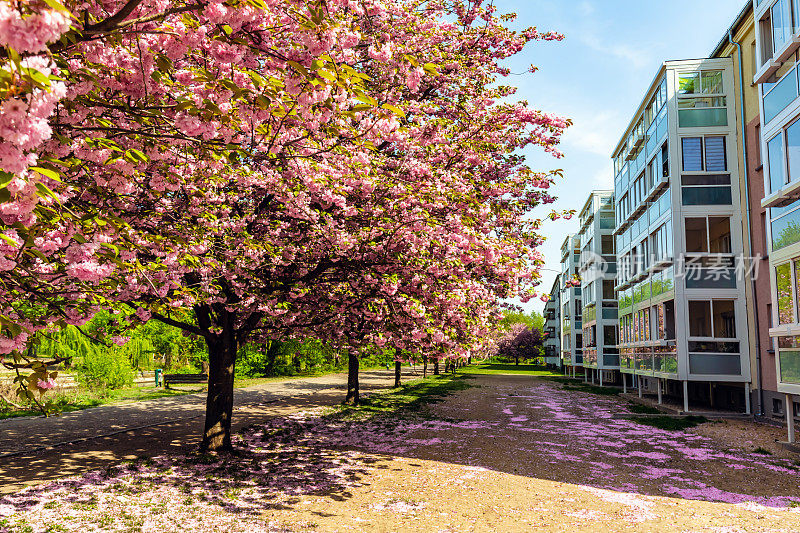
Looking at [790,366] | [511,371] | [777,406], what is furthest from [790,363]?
[511,371]

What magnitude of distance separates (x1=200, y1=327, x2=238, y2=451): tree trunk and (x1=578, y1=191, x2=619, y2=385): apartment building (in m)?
35.5

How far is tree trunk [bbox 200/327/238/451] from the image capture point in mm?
12648

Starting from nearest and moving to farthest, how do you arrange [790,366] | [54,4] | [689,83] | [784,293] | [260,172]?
1. [54,4]
2. [260,172]
3. [790,366]
4. [784,293]
5. [689,83]

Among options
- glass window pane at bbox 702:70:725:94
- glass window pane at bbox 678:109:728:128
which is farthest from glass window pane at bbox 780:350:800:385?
glass window pane at bbox 702:70:725:94

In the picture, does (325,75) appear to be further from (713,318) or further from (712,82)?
(713,318)

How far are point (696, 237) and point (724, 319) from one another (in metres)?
4.05

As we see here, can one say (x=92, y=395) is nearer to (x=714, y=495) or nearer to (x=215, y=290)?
(x=215, y=290)

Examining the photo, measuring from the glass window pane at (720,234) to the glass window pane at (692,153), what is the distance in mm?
2531

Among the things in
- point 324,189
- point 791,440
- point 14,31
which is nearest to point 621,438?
point 791,440

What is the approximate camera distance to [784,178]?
15969 mm

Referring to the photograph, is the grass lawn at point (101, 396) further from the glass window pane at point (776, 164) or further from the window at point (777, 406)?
the window at point (777, 406)

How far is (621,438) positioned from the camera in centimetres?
1653

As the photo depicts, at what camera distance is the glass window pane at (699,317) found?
1015 inches

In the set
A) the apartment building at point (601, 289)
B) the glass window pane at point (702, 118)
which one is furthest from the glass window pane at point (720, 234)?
the apartment building at point (601, 289)
